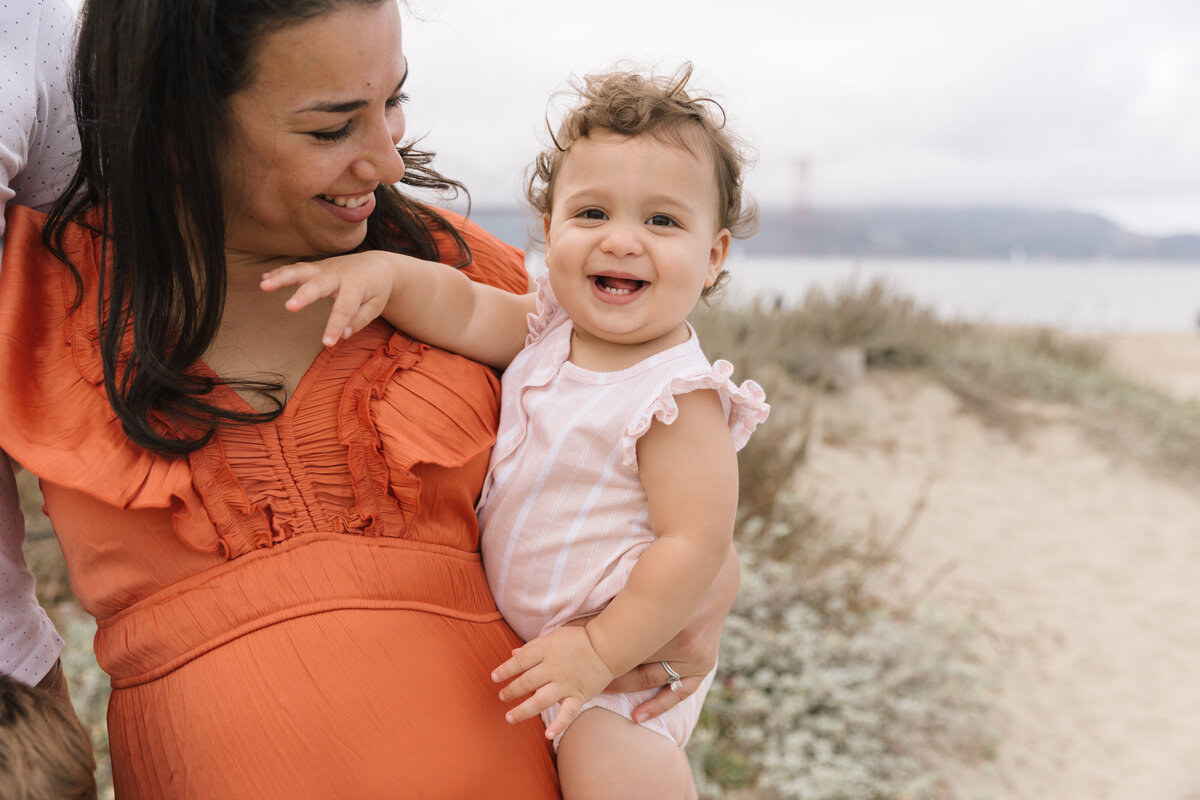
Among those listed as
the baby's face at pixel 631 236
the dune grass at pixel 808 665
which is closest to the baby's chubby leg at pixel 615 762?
the baby's face at pixel 631 236

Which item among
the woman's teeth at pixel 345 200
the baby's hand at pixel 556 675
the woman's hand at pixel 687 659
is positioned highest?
the woman's teeth at pixel 345 200

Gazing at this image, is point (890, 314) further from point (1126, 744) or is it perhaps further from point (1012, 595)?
point (1126, 744)

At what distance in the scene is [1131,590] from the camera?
5.59 meters

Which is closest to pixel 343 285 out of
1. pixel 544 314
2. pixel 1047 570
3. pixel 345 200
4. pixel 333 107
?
pixel 345 200

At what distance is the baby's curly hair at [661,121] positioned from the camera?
1.49m

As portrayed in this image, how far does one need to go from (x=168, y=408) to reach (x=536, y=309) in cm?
67

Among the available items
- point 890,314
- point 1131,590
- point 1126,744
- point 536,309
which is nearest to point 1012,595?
point 1131,590

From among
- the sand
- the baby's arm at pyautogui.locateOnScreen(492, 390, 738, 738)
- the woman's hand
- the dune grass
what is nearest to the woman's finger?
the woman's hand

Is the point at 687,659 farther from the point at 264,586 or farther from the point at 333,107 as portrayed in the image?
the point at 333,107

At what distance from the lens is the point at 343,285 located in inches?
55.5

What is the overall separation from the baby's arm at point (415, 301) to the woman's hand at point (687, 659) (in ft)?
1.89

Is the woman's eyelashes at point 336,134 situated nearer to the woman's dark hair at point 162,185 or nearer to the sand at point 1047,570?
the woman's dark hair at point 162,185

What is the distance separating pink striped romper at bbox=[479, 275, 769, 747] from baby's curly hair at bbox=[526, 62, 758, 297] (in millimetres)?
300

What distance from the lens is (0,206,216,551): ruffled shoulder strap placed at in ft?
4.14
